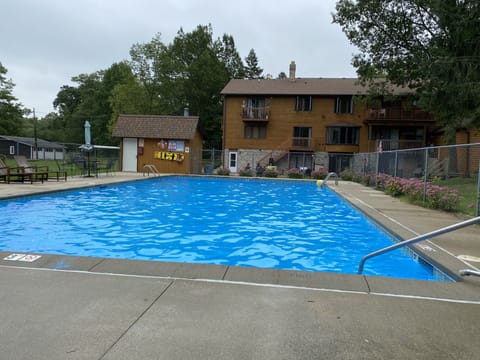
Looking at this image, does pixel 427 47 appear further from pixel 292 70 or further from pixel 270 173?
pixel 292 70

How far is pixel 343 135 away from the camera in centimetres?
3128

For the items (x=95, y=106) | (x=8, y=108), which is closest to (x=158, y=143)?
(x=8, y=108)

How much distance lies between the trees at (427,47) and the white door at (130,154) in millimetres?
17760

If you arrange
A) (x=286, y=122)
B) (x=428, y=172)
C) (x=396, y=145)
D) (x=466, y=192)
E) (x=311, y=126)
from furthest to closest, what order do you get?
(x=286, y=122) → (x=311, y=126) → (x=396, y=145) → (x=428, y=172) → (x=466, y=192)

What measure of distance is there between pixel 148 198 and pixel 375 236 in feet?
26.7

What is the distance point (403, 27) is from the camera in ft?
75.4

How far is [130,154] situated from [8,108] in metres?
26.1

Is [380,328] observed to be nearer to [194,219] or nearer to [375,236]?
[375,236]

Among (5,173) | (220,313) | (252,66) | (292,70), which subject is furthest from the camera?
(252,66)

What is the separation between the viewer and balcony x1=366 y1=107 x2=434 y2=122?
29.4 m

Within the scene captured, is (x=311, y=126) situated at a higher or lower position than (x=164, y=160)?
higher

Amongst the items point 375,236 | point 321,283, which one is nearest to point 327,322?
point 321,283

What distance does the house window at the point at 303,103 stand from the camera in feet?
103

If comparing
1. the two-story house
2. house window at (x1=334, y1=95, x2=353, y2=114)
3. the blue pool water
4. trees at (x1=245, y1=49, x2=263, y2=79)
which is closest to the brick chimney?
the two-story house
